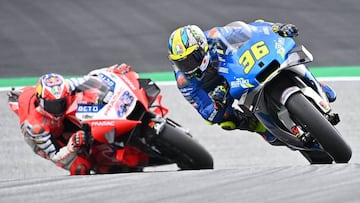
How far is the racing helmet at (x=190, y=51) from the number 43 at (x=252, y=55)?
306mm

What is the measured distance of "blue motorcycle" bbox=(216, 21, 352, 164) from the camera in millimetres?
7902

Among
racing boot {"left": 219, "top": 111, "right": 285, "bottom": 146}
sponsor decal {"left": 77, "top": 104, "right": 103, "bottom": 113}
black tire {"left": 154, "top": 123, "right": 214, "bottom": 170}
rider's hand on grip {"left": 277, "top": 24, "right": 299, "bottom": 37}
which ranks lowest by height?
black tire {"left": 154, "top": 123, "right": 214, "bottom": 170}

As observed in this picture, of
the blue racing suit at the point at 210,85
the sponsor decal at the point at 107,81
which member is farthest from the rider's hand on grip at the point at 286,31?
the sponsor decal at the point at 107,81

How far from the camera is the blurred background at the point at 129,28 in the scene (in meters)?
12.7

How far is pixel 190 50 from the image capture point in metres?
8.22

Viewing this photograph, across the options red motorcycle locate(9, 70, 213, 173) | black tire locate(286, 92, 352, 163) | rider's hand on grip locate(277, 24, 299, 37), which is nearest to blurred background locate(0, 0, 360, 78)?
red motorcycle locate(9, 70, 213, 173)

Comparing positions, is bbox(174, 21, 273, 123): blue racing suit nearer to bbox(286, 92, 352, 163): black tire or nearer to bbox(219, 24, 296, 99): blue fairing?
bbox(219, 24, 296, 99): blue fairing

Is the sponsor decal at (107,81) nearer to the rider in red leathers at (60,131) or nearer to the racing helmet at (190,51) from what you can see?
the rider in red leathers at (60,131)

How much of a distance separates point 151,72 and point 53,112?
357 cm

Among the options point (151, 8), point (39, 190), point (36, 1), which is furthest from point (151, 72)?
point (39, 190)

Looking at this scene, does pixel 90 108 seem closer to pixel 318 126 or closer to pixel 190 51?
pixel 190 51

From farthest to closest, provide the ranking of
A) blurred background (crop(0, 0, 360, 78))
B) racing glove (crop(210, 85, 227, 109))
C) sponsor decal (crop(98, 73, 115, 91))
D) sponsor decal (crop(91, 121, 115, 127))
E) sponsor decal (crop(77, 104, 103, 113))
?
blurred background (crop(0, 0, 360, 78)) < sponsor decal (crop(98, 73, 115, 91)) < sponsor decal (crop(77, 104, 103, 113)) < sponsor decal (crop(91, 121, 115, 127)) < racing glove (crop(210, 85, 227, 109))

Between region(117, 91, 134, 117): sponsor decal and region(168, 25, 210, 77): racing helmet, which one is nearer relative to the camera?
region(168, 25, 210, 77): racing helmet

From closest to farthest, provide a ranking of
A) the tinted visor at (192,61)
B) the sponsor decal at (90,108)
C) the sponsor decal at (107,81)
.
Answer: the tinted visor at (192,61) → the sponsor decal at (90,108) → the sponsor decal at (107,81)
